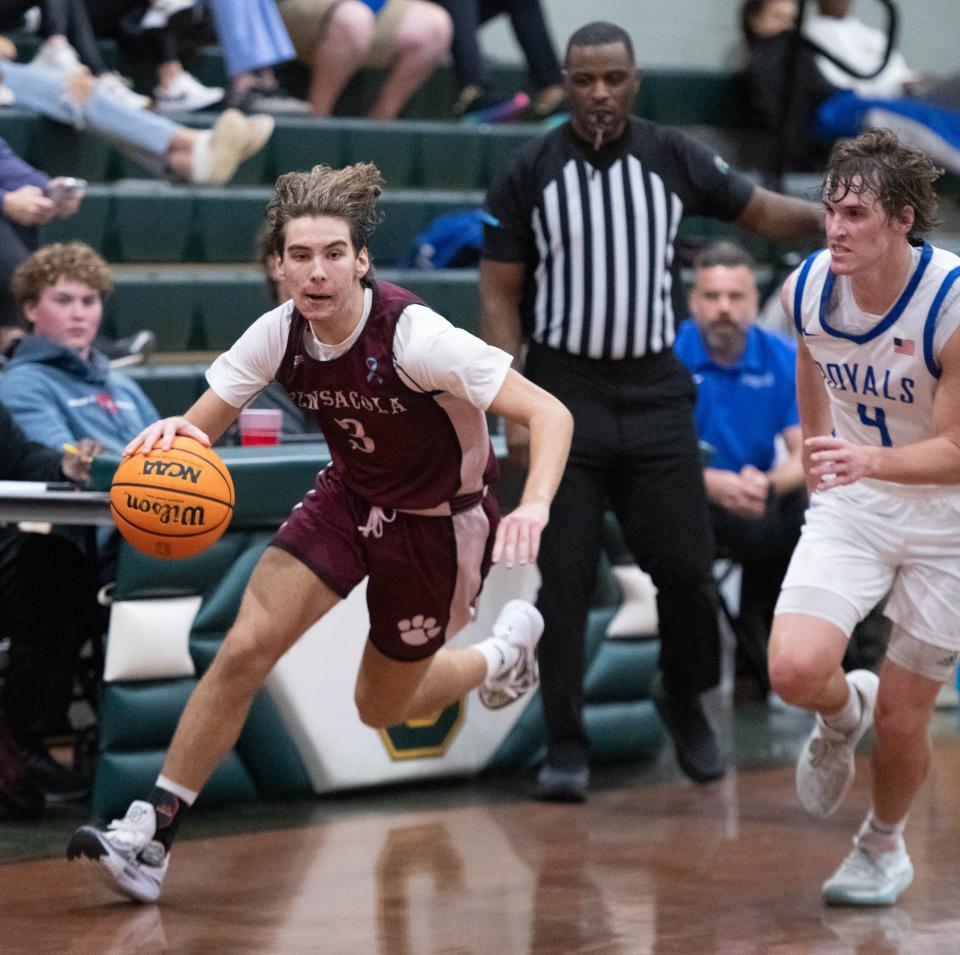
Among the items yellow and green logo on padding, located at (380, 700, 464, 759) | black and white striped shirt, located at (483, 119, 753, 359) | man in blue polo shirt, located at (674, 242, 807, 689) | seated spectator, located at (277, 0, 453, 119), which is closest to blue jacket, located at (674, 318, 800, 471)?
man in blue polo shirt, located at (674, 242, 807, 689)

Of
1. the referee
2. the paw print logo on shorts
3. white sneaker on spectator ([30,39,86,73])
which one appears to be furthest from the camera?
white sneaker on spectator ([30,39,86,73])

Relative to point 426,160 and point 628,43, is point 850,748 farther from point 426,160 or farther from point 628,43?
point 426,160

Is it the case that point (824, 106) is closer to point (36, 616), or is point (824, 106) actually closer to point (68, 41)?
point (68, 41)

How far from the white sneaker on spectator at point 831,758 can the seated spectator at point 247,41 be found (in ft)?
14.9

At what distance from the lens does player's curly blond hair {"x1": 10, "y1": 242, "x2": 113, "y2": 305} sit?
549 cm

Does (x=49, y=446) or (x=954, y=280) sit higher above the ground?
(x=954, y=280)

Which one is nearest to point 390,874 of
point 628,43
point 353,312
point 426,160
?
point 353,312

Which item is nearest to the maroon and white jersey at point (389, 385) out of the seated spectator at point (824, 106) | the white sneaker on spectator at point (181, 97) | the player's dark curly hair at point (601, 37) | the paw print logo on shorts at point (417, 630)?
the paw print logo on shorts at point (417, 630)

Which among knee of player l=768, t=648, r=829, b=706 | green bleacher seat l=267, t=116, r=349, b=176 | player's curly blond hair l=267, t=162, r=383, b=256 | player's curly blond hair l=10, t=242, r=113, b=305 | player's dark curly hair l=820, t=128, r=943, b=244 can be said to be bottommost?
knee of player l=768, t=648, r=829, b=706

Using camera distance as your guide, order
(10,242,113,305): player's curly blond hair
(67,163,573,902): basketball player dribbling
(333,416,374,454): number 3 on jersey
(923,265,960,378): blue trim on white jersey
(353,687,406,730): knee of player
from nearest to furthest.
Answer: (67,163,573,902): basketball player dribbling < (923,265,960,378): blue trim on white jersey < (333,416,374,454): number 3 on jersey < (353,687,406,730): knee of player < (10,242,113,305): player's curly blond hair

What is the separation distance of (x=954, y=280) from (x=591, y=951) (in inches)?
64.2

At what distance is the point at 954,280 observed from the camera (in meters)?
4.04

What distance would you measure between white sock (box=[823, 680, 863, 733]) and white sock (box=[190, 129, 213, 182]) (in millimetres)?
4163

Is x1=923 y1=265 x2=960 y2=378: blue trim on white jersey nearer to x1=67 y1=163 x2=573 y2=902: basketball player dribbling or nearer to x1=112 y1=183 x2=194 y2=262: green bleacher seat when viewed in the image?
x1=67 y1=163 x2=573 y2=902: basketball player dribbling
